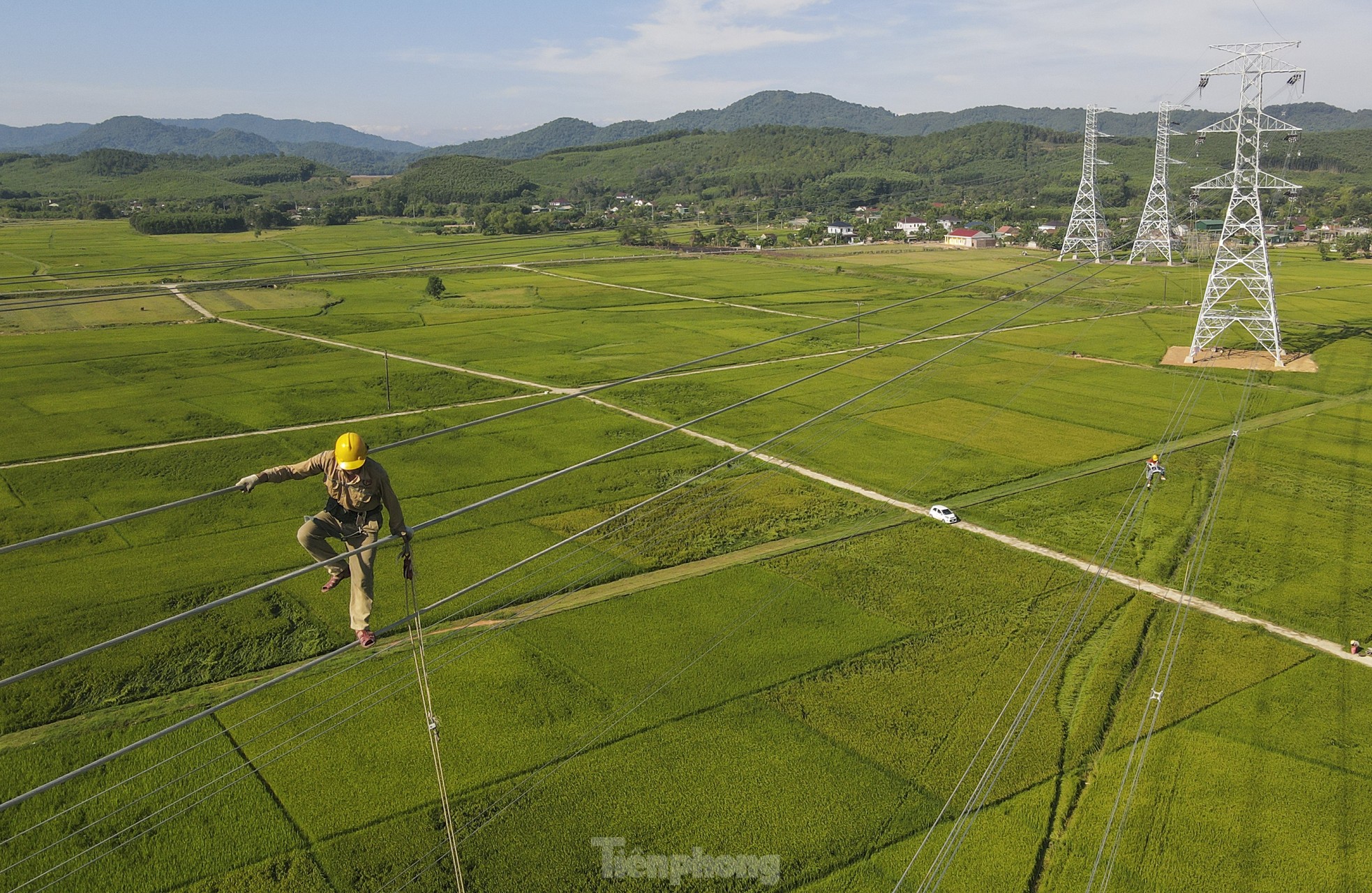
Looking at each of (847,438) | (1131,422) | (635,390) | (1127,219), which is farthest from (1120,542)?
(1127,219)

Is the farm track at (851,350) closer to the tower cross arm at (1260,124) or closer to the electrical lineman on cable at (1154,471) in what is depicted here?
the tower cross arm at (1260,124)

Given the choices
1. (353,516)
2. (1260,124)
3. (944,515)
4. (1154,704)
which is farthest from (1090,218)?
(353,516)

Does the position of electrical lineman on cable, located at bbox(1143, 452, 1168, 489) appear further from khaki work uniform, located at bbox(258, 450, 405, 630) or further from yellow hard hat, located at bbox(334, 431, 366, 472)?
yellow hard hat, located at bbox(334, 431, 366, 472)

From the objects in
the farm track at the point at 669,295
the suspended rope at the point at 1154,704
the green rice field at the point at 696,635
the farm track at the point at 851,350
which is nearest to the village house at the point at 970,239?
the farm track at the point at 851,350

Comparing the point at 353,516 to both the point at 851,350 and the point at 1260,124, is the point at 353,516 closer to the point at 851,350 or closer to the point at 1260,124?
the point at 851,350

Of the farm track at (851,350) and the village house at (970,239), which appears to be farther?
the village house at (970,239)

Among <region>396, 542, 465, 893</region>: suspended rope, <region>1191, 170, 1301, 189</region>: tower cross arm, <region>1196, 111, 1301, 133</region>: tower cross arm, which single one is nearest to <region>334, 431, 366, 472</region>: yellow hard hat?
<region>396, 542, 465, 893</region>: suspended rope
